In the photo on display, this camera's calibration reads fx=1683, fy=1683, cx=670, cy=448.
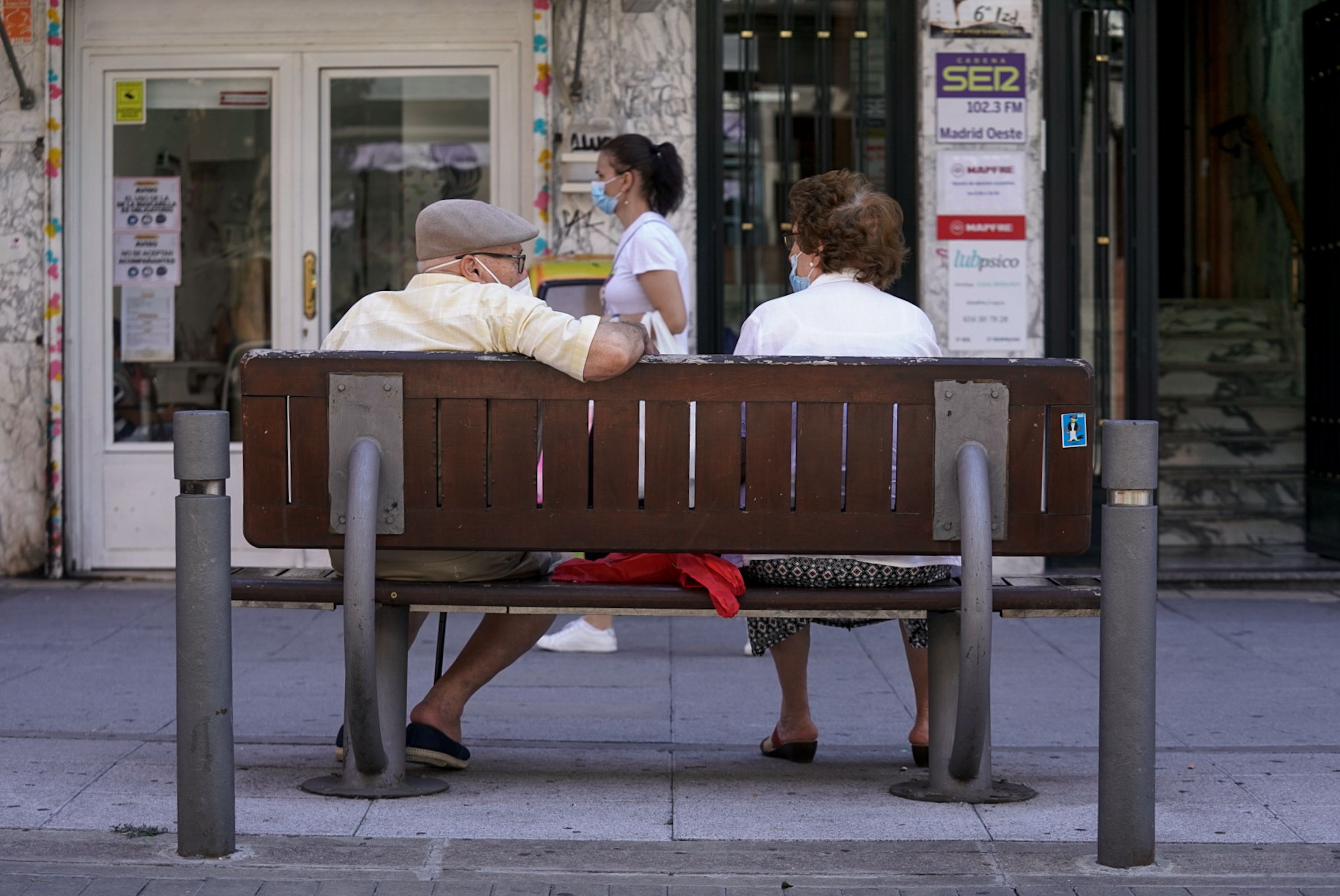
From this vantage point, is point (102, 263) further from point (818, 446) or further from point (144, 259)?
point (818, 446)

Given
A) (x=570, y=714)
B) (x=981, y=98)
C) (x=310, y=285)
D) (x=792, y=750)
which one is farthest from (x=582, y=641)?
(x=981, y=98)

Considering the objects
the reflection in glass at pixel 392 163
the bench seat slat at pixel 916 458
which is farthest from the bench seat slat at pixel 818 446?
the reflection in glass at pixel 392 163

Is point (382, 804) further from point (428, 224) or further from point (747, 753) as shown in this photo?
point (428, 224)

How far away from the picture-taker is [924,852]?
369 cm

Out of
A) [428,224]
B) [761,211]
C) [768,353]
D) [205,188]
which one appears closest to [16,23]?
[205,188]

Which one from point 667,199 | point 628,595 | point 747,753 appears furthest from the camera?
point 667,199

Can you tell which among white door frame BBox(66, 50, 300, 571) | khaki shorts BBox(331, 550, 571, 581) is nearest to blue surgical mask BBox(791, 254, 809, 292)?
khaki shorts BBox(331, 550, 571, 581)

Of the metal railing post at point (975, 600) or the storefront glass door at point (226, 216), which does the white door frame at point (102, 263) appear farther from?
the metal railing post at point (975, 600)

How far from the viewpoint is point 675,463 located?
3998 mm

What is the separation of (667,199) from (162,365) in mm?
3283

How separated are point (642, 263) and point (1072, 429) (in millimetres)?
2358

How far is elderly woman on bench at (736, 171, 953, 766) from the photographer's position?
4344 millimetres

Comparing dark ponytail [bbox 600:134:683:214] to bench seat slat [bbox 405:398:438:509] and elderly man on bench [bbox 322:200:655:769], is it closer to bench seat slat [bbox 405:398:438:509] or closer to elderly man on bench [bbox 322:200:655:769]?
elderly man on bench [bbox 322:200:655:769]

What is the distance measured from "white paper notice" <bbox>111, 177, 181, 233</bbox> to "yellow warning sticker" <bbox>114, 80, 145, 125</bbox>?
29cm
